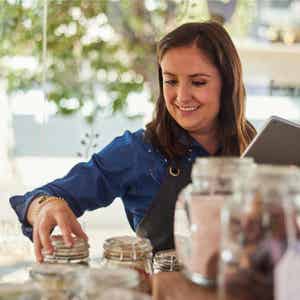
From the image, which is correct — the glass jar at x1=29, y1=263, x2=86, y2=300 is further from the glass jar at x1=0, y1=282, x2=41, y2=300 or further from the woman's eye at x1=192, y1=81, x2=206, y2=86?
the woman's eye at x1=192, y1=81, x2=206, y2=86

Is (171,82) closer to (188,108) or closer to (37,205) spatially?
(188,108)

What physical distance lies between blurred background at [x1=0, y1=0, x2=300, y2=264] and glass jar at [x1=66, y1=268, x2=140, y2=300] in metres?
2.85

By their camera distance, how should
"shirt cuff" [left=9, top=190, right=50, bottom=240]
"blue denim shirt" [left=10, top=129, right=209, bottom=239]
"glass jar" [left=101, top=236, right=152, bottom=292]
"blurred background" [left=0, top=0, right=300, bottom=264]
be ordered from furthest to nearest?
"blurred background" [left=0, top=0, right=300, bottom=264], "blue denim shirt" [left=10, top=129, right=209, bottom=239], "shirt cuff" [left=9, top=190, right=50, bottom=240], "glass jar" [left=101, top=236, right=152, bottom=292]

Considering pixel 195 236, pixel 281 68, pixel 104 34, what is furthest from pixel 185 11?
pixel 195 236

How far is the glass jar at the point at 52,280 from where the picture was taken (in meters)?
0.87

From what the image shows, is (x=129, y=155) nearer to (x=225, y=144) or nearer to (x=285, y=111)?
(x=225, y=144)

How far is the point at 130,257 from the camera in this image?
1.09 meters

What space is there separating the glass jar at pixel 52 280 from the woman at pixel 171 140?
1.51 ft

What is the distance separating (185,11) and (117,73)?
49cm

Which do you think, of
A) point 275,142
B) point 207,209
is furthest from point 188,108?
point 207,209

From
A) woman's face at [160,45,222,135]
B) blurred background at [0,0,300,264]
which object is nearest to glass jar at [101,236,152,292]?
woman's face at [160,45,222,135]

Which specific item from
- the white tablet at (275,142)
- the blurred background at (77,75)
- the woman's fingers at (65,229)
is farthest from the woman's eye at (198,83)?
the blurred background at (77,75)

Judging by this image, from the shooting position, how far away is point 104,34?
385 cm

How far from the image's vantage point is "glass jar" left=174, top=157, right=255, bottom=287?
0.85 m
